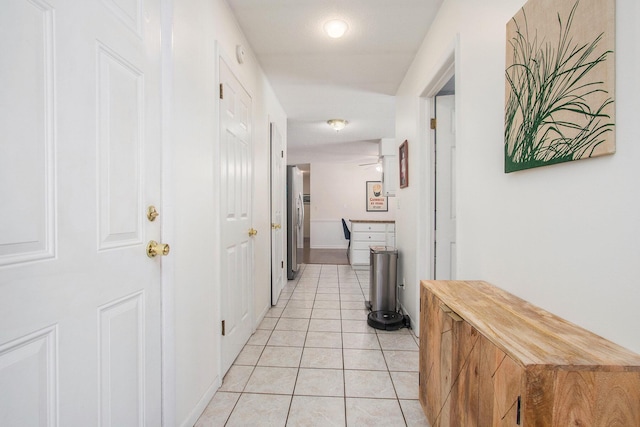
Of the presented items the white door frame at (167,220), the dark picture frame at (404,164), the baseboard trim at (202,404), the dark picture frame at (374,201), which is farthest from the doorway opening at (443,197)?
the dark picture frame at (374,201)

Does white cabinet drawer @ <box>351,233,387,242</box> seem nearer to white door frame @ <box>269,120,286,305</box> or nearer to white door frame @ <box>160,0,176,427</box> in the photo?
white door frame @ <box>269,120,286,305</box>

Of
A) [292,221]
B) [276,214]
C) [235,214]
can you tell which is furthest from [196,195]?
[292,221]

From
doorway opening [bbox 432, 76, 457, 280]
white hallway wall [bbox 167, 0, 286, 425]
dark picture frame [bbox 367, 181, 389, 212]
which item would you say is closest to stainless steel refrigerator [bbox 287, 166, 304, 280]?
doorway opening [bbox 432, 76, 457, 280]

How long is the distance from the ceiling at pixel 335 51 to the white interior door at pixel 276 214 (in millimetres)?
627

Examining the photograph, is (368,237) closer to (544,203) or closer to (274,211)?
(274,211)

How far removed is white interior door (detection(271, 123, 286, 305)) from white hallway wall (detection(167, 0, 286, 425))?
142cm

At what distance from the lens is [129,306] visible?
103cm

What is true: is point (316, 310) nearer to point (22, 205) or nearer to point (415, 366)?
point (415, 366)

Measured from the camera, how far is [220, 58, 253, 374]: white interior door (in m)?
1.92

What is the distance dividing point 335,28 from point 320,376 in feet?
8.01

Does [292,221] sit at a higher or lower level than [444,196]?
lower

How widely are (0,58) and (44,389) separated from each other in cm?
76

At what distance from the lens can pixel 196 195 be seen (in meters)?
1.54

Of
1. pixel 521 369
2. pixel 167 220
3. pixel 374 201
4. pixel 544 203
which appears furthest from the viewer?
pixel 374 201
